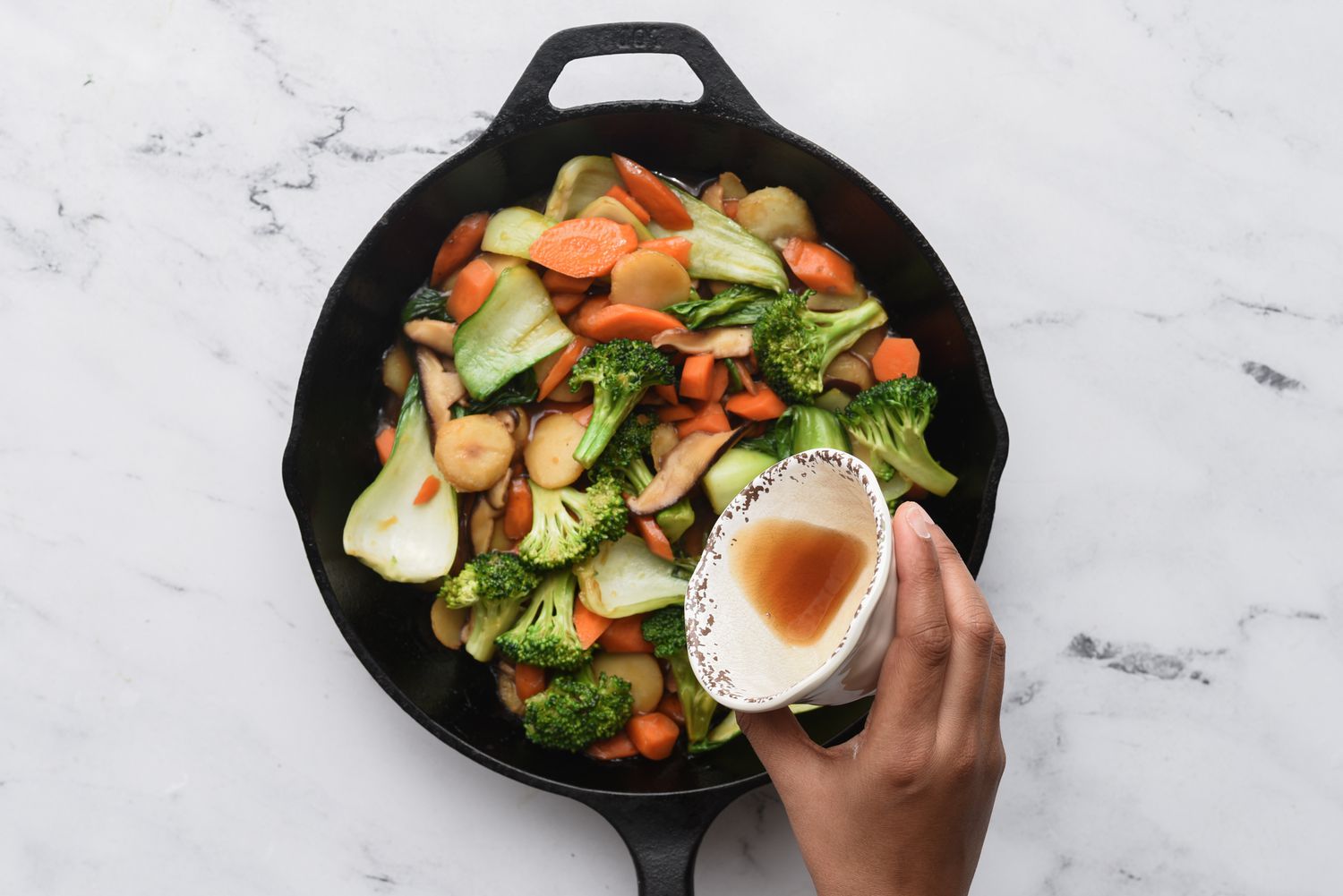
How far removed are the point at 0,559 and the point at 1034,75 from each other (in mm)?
3189

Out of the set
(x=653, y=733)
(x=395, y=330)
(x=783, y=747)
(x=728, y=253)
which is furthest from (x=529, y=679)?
(x=728, y=253)

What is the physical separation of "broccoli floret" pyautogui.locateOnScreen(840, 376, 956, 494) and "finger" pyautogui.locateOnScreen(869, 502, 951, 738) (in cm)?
75

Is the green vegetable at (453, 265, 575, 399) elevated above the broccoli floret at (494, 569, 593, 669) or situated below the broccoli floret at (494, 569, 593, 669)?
above

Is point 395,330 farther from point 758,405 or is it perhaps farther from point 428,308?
point 758,405

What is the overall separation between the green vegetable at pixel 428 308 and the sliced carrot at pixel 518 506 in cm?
49

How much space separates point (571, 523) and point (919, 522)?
1004 mm

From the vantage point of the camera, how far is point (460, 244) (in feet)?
8.68

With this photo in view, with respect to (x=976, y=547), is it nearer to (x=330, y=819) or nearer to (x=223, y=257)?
(x=330, y=819)

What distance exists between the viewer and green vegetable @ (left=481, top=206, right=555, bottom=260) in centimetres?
257

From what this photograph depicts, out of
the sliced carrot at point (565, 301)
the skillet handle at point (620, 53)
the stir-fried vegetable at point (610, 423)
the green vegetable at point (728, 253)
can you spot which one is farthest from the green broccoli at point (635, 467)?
the skillet handle at point (620, 53)

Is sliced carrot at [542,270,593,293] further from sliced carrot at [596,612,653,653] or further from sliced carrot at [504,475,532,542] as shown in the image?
sliced carrot at [596,612,653,653]

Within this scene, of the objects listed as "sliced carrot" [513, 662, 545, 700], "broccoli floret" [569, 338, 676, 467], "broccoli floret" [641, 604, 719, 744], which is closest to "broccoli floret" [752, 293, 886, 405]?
"broccoli floret" [569, 338, 676, 467]

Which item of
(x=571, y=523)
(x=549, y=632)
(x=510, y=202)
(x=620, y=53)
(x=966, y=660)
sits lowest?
(x=549, y=632)

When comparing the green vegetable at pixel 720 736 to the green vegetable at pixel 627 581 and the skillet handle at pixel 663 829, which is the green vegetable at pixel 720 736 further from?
the green vegetable at pixel 627 581
